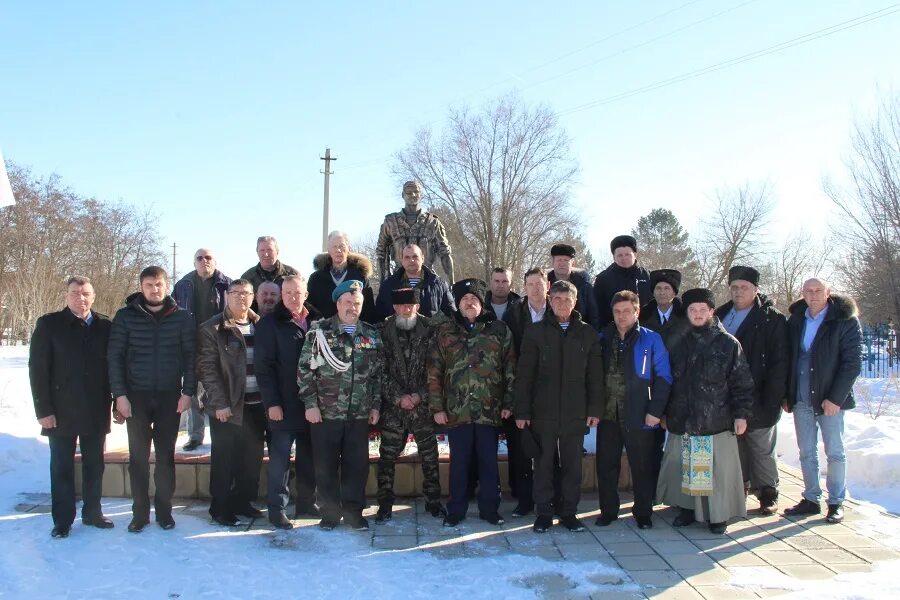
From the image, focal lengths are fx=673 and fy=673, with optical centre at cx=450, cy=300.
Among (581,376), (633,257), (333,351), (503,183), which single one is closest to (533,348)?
(581,376)

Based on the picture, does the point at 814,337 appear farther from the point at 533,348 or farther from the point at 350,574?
the point at 350,574

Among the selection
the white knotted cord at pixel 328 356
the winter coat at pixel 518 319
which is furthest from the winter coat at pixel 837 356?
the white knotted cord at pixel 328 356

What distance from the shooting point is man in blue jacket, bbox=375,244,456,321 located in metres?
5.93

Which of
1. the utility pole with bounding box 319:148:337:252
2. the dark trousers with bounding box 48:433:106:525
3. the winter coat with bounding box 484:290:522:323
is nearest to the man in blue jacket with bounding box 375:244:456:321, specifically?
the winter coat with bounding box 484:290:522:323

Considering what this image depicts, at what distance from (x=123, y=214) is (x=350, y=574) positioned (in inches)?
1231

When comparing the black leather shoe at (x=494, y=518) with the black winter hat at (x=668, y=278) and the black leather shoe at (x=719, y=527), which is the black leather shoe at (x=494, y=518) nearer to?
the black leather shoe at (x=719, y=527)

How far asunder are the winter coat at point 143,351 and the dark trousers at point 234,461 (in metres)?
0.50

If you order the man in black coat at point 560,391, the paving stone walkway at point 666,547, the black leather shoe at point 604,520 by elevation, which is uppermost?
the man in black coat at point 560,391

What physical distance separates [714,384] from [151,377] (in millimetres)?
4164

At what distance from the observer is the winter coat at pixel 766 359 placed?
5391 millimetres

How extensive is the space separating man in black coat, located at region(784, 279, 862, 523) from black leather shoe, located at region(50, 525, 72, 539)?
5.55 m

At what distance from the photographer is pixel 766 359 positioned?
545 cm

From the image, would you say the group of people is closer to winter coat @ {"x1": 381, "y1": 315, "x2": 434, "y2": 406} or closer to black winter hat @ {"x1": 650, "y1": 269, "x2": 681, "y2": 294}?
winter coat @ {"x1": 381, "y1": 315, "x2": 434, "y2": 406}

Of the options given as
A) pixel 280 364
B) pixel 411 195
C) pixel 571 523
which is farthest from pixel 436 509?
pixel 411 195
